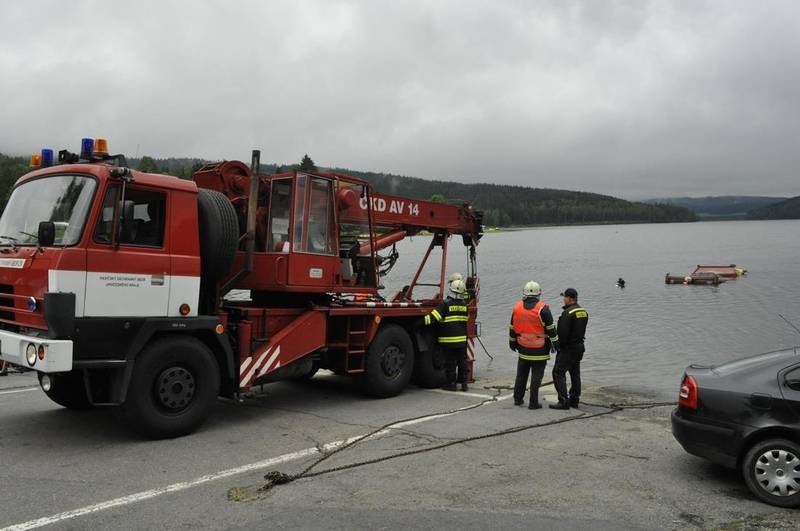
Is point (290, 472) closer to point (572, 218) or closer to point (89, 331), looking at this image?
point (89, 331)

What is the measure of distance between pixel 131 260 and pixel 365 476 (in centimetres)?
337

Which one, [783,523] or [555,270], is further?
[555,270]

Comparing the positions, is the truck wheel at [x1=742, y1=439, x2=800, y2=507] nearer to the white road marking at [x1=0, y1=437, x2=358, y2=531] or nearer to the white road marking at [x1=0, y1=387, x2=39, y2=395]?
the white road marking at [x1=0, y1=437, x2=358, y2=531]

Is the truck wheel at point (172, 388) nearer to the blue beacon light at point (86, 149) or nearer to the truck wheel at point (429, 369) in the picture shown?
the blue beacon light at point (86, 149)

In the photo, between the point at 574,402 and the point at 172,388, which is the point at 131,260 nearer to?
the point at 172,388

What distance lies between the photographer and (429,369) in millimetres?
10859

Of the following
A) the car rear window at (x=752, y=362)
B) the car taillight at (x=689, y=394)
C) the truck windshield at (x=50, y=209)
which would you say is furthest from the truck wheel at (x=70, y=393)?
the car rear window at (x=752, y=362)

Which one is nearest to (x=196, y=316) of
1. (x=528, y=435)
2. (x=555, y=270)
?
(x=528, y=435)

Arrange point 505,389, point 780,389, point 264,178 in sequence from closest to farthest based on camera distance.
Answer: point 780,389, point 264,178, point 505,389

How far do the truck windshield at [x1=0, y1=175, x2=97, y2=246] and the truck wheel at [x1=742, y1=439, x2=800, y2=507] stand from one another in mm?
6658

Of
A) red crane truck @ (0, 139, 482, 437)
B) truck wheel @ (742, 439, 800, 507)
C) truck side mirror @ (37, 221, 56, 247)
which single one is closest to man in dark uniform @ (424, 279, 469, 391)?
red crane truck @ (0, 139, 482, 437)

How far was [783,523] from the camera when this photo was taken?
16.7ft

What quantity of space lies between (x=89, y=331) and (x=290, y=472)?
2.52 metres

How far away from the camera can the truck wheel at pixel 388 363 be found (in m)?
9.84
